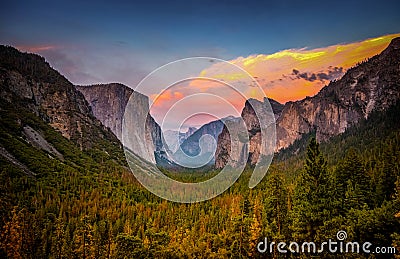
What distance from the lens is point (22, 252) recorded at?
46.2 meters

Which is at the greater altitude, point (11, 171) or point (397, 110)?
point (397, 110)

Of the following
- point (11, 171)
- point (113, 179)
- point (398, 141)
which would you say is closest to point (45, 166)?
point (11, 171)

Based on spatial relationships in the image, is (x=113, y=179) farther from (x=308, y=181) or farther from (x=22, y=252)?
(x=308, y=181)

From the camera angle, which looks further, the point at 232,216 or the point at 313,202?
the point at 232,216

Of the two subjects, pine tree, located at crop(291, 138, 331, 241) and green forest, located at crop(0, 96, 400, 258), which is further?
green forest, located at crop(0, 96, 400, 258)

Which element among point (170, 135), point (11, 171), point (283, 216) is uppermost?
point (11, 171)

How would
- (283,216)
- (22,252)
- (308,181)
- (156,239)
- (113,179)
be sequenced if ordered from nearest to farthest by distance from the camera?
(308,181) < (156,239) < (283,216) < (22,252) < (113,179)

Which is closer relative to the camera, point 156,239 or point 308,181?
point 308,181

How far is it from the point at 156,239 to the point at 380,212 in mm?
18669

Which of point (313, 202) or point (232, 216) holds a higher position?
point (313, 202)

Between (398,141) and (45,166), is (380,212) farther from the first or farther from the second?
(45,166)

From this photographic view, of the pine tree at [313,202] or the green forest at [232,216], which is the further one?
the green forest at [232,216]

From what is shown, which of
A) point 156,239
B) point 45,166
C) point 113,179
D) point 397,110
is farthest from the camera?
point 397,110

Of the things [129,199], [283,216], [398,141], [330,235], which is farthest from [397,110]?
[330,235]
